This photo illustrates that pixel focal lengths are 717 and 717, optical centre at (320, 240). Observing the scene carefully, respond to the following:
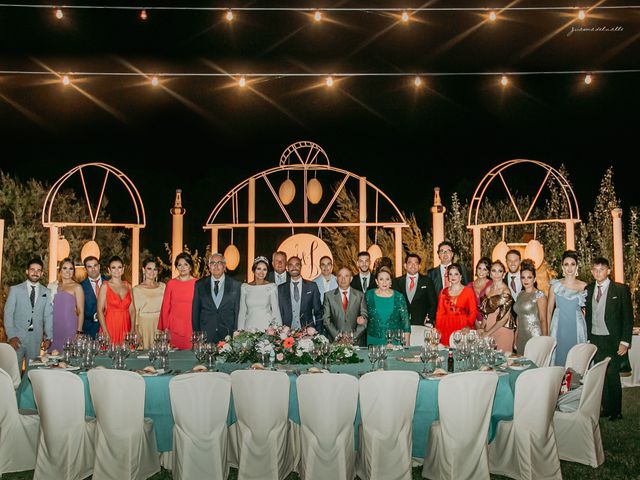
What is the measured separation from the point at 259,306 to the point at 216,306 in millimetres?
510

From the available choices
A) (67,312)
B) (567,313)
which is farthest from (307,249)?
(567,313)

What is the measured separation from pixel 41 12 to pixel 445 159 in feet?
43.2

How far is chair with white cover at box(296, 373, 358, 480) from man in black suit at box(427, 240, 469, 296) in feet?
12.4

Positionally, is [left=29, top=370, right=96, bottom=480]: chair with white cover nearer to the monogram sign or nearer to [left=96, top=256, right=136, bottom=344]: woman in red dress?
[left=96, top=256, right=136, bottom=344]: woman in red dress

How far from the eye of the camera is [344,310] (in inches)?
280

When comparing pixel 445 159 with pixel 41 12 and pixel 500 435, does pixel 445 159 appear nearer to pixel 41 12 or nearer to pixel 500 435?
pixel 41 12

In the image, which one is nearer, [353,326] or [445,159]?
[353,326]

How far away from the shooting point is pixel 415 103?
14.4 meters

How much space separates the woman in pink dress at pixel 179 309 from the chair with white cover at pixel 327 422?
10.1ft

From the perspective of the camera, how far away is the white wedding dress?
710cm

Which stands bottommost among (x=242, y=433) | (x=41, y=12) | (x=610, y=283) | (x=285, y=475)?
(x=285, y=475)

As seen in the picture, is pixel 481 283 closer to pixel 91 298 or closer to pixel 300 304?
pixel 300 304

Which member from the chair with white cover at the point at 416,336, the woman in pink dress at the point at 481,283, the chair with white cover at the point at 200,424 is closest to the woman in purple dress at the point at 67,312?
the chair with white cover at the point at 200,424

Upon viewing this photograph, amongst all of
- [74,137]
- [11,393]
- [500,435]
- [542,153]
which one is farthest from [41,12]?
[542,153]
